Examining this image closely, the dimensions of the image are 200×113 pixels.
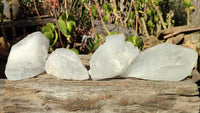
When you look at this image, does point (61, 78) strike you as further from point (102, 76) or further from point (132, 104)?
point (132, 104)

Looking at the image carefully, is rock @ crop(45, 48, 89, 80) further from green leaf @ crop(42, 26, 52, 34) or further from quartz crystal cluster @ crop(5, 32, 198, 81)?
green leaf @ crop(42, 26, 52, 34)

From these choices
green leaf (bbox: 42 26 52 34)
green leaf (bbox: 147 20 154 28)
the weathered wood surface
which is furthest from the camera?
green leaf (bbox: 147 20 154 28)

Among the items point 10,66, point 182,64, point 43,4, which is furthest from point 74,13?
point 182,64

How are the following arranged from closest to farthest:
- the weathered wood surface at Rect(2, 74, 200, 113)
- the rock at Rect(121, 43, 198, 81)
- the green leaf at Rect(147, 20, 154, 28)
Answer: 1. the weathered wood surface at Rect(2, 74, 200, 113)
2. the rock at Rect(121, 43, 198, 81)
3. the green leaf at Rect(147, 20, 154, 28)

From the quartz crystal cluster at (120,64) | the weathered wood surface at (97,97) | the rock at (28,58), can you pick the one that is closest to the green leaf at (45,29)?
the rock at (28,58)

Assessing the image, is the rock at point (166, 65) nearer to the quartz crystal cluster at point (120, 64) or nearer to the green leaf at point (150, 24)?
the quartz crystal cluster at point (120, 64)

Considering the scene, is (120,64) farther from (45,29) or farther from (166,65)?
(45,29)

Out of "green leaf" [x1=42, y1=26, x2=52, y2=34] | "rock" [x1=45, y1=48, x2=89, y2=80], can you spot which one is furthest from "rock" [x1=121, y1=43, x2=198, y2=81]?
"green leaf" [x1=42, y1=26, x2=52, y2=34]
